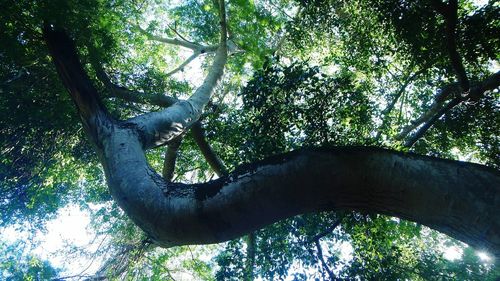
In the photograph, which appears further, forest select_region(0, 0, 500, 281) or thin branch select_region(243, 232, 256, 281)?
thin branch select_region(243, 232, 256, 281)

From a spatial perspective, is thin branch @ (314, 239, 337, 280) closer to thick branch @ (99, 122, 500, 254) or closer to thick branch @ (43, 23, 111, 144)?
thick branch @ (99, 122, 500, 254)

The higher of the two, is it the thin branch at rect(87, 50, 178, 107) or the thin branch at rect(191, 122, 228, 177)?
the thin branch at rect(87, 50, 178, 107)

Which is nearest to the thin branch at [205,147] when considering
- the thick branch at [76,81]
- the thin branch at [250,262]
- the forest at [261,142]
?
the forest at [261,142]

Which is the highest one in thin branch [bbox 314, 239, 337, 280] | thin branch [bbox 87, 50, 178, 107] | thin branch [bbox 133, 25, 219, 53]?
thin branch [bbox 133, 25, 219, 53]

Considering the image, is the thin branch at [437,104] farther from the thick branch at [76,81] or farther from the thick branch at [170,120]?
the thick branch at [76,81]

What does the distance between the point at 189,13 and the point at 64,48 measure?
26.2 ft

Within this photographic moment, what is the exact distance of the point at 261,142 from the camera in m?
4.70

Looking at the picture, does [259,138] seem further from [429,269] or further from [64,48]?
[429,269]

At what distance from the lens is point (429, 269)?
Answer: 7.14m

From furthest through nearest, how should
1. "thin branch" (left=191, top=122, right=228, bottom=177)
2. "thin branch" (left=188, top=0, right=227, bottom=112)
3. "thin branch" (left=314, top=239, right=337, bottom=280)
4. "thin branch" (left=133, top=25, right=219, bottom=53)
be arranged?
1. "thin branch" (left=133, top=25, right=219, bottom=53)
2. "thin branch" (left=191, top=122, right=228, bottom=177)
3. "thin branch" (left=188, top=0, right=227, bottom=112)
4. "thin branch" (left=314, top=239, right=337, bottom=280)

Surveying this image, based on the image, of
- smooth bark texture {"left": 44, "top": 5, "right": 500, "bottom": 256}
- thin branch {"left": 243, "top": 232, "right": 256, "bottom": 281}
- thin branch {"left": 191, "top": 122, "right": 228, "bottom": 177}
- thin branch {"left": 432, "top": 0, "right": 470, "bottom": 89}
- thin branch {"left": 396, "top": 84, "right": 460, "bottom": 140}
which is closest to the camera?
smooth bark texture {"left": 44, "top": 5, "right": 500, "bottom": 256}

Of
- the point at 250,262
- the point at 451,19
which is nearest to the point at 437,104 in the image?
the point at 451,19

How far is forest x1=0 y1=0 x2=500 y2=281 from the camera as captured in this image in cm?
309

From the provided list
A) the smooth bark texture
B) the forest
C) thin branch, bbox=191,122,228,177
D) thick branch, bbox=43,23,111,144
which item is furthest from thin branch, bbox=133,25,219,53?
the smooth bark texture
